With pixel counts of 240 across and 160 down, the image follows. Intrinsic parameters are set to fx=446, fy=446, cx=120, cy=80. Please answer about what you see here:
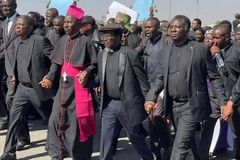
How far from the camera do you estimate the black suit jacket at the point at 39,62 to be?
6.05 meters

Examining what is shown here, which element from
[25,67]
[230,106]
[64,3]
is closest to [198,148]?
[230,106]

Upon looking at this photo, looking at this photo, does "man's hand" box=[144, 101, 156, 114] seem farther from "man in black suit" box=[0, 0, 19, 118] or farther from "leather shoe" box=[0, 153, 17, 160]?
"man in black suit" box=[0, 0, 19, 118]

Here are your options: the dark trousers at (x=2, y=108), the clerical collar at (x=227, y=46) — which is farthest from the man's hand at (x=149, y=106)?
the dark trousers at (x=2, y=108)

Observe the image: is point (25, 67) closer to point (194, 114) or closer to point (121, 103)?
point (121, 103)

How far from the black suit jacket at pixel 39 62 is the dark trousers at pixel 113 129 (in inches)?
43.7

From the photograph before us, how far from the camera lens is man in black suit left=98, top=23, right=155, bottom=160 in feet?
17.0

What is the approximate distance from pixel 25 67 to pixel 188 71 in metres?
2.38

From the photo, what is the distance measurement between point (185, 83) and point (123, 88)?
75 cm

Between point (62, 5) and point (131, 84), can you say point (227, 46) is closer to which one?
point (131, 84)

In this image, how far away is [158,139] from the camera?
6.05m

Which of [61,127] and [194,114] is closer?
[194,114]

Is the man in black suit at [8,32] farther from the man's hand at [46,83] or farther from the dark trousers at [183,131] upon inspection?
the dark trousers at [183,131]

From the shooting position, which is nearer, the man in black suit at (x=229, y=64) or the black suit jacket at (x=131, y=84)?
the black suit jacket at (x=131, y=84)

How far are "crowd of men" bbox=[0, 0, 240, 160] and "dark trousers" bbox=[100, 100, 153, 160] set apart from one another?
1 cm
